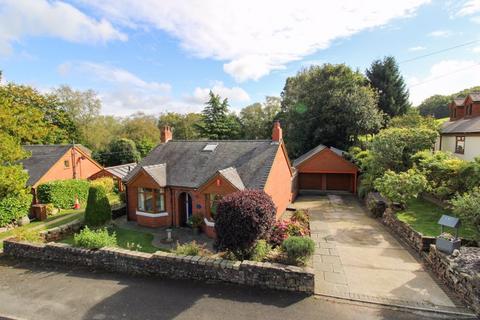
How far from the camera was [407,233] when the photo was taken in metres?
13.8

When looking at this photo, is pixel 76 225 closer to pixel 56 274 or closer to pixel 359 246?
pixel 56 274

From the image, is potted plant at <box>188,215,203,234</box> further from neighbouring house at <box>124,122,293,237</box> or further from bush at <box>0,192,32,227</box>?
bush at <box>0,192,32,227</box>

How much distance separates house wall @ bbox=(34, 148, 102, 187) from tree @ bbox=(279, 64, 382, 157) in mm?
25765

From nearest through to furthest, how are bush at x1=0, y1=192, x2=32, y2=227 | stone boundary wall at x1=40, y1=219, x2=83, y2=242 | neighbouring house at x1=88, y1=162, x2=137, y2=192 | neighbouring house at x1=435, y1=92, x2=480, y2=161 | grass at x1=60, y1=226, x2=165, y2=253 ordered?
grass at x1=60, y1=226, x2=165, y2=253 → stone boundary wall at x1=40, y1=219, x2=83, y2=242 → bush at x1=0, y1=192, x2=32, y2=227 → neighbouring house at x1=435, y1=92, x2=480, y2=161 → neighbouring house at x1=88, y1=162, x2=137, y2=192

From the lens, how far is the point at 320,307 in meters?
8.18

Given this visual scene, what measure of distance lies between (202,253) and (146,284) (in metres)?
2.29

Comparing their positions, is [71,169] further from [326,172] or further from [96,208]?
[326,172]

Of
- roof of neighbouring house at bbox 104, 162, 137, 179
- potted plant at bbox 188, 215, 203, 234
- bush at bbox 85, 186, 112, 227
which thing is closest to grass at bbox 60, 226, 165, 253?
bush at bbox 85, 186, 112, 227

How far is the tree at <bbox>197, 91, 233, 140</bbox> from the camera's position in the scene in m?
48.5

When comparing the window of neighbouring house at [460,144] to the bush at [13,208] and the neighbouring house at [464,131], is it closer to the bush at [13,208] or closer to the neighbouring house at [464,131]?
the neighbouring house at [464,131]

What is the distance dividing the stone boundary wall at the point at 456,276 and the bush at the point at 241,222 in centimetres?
652

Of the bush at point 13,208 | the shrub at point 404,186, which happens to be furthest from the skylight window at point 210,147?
the bush at point 13,208

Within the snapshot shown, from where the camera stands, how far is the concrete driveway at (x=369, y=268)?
346 inches


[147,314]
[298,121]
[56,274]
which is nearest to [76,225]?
[56,274]
